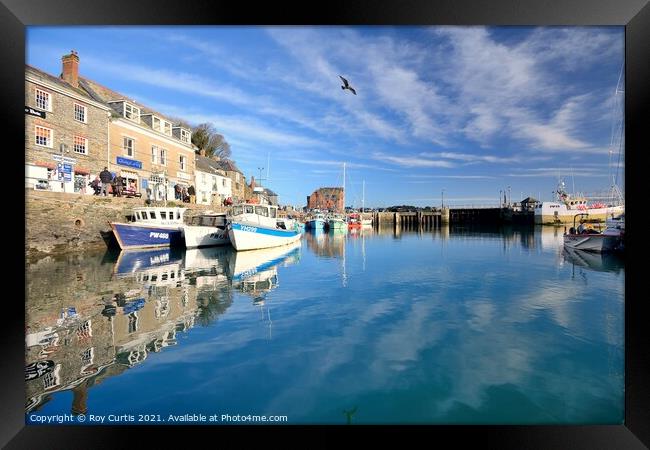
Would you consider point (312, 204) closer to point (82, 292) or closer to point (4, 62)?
point (82, 292)

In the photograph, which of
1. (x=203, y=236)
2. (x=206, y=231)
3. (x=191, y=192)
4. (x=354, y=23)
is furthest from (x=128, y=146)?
(x=354, y=23)

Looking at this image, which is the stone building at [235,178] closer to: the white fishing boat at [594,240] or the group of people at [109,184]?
the group of people at [109,184]

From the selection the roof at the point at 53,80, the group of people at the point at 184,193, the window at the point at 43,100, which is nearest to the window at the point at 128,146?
the roof at the point at 53,80

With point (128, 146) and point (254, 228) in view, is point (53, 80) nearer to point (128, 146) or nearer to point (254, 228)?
point (128, 146)

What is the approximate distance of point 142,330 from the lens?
547 cm

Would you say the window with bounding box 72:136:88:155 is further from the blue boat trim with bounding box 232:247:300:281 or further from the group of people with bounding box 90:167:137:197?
the blue boat trim with bounding box 232:247:300:281

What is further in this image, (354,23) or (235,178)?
(235,178)

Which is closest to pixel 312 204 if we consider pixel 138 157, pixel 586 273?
pixel 138 157

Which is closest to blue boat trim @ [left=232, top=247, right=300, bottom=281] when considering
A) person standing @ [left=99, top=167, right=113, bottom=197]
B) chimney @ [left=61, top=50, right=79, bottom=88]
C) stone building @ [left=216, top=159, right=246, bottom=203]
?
person standing @ [left=99, top=167, right=113, bottom=197]

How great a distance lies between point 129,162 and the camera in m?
19.9

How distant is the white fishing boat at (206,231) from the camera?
18.0 m

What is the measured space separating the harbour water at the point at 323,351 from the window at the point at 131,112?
1358cm

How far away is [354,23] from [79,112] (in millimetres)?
18678

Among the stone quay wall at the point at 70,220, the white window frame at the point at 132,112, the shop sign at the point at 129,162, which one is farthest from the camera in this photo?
the white window frame at the point at 132,112
